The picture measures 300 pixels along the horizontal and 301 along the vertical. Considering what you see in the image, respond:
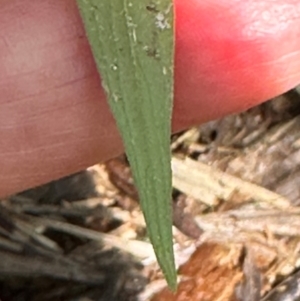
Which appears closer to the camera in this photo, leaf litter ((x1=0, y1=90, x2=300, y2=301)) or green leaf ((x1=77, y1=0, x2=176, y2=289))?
green leaf ((x1=77, y1=0, x2=176, y2=289))

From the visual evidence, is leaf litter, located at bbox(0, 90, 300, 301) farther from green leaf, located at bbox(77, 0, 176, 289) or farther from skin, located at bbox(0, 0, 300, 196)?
green leaf, located at bbox(77, 0, 176, 289)

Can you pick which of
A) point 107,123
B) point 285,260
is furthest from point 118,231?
point 107,123

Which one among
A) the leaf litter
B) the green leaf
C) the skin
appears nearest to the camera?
the green leaf

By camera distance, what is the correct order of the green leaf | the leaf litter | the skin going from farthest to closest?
the leaf litter → the skin → the green leaf

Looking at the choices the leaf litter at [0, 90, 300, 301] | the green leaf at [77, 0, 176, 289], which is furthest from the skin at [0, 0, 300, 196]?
the leaf litter at [0, 90, 300, 301]

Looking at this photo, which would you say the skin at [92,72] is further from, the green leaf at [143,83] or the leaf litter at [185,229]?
the leaf litter at [185,229]

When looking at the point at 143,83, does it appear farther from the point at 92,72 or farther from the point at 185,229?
the point at 185,229

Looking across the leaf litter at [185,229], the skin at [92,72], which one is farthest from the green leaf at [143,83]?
the leaf litter at [185,229]
